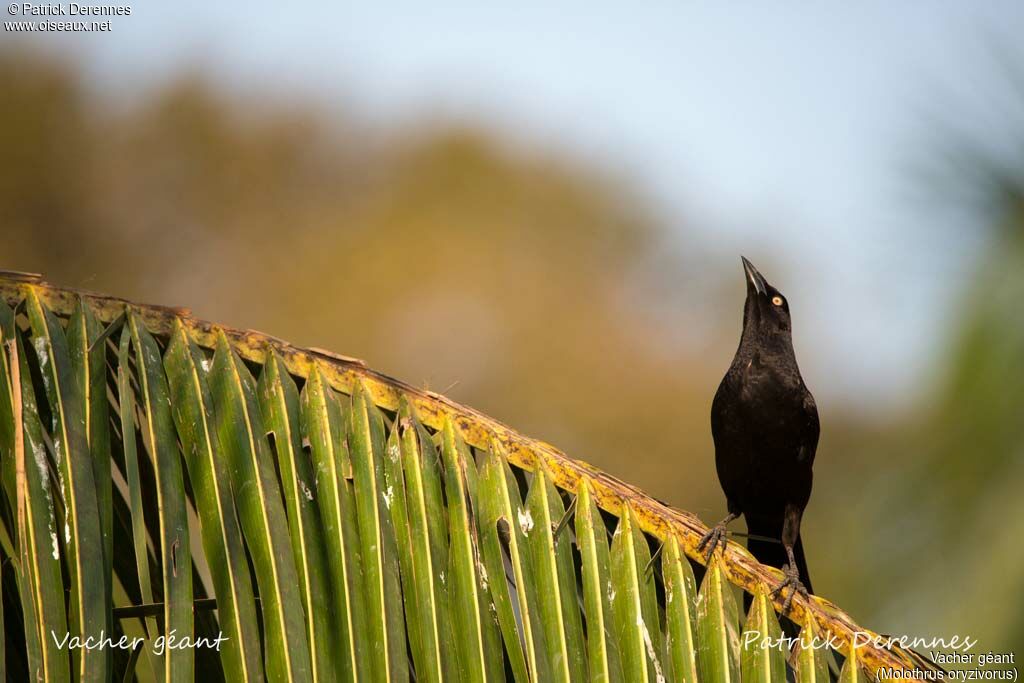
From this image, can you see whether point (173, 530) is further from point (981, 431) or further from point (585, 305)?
point (585, 305)

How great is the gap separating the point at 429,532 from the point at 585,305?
2132 cm

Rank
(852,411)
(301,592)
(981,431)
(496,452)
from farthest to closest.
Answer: (852,411) < (981,431) < (496,452) < (301,592)

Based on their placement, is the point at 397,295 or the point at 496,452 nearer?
the point at 496,452

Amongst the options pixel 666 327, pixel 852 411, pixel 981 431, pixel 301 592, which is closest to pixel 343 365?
pixel 301 592

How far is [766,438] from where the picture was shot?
4.17m

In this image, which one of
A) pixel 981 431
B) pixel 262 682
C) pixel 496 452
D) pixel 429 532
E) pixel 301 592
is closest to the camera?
pixel 262 682

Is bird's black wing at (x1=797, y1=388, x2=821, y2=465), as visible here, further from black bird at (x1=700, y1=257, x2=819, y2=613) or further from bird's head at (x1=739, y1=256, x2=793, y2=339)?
bird's head at (x1=739, y1=256, x2=793, y2=339)

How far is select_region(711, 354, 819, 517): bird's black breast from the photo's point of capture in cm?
418

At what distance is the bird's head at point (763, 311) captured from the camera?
445 centimetres

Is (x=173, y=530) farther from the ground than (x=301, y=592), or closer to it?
farther from the ground

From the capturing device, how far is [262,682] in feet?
6.29
